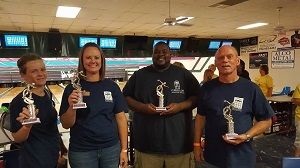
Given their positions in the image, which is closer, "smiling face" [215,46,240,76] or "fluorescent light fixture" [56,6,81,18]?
"smiling face" [215,46,240,76]

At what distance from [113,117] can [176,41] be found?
26.0ft

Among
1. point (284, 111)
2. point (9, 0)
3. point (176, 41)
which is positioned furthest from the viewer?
point (176, 41)

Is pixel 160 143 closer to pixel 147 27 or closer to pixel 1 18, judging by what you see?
pixel 1 18

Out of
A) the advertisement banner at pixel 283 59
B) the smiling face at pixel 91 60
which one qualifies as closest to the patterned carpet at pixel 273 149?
the smiling face at pixel 91 60

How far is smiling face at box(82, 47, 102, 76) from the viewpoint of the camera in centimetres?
188

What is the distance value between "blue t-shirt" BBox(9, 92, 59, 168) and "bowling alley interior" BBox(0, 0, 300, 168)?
1.65 ft

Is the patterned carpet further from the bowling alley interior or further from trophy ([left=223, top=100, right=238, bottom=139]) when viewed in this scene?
trophy ([left=223, top=100, right=238, bottom=139])

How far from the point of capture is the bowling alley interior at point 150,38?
489cm

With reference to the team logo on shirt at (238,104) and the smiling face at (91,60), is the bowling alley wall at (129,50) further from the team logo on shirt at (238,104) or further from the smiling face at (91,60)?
the team logo on shirt at (238,104)

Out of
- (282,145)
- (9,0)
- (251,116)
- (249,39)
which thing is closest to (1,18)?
(9,0)

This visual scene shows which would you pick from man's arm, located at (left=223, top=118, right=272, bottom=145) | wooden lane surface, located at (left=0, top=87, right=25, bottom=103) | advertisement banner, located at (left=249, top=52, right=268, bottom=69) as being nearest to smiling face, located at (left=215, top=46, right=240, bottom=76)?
man's arm, located at (left=223, top=118, right=272, bottom=145)

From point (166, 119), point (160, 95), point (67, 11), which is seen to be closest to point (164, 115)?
point (166, 119)

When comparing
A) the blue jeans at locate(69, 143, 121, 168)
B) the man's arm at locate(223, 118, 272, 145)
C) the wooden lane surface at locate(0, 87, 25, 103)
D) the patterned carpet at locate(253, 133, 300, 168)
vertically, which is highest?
the man's arm at locate(223, 118, 272, 145)

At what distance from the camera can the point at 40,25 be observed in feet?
22.7
